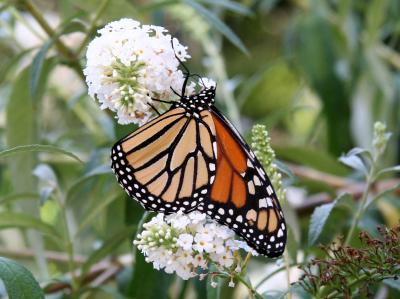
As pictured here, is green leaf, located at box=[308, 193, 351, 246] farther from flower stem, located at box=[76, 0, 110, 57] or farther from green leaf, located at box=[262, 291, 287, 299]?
flower stem, located at box=[76, 0, 110, 57]

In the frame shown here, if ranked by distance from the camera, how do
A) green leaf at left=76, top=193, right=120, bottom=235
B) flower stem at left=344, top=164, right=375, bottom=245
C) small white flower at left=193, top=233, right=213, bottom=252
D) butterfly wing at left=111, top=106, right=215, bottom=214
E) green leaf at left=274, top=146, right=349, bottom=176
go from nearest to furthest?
small white flower at left=193, top=233, right=213, bottom=252 < butterfly wing at left=111, top=106, right=215, bottom=214 < flower stem at left=344, top=164, right=375, bottom=245 < green leaf at left=76, top=193, right=120, bottom=235 < green leaf at left=274, top=146, right=349, bottom=176

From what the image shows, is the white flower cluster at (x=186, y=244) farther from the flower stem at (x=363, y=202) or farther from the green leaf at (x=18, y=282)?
the flower stem at (x=363, y=202)

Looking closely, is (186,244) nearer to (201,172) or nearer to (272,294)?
(201,172)

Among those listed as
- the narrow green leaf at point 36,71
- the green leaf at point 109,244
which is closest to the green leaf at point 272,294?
the green leaf at point 109,244

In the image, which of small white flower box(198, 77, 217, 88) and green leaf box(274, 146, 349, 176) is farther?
green leaf box(274, 146, 349, 176)

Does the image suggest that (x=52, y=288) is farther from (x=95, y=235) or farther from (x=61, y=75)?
(x=61, y=75)

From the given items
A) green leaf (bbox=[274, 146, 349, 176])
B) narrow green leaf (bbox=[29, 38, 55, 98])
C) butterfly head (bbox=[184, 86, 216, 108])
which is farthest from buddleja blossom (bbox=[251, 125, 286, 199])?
green leaf (bbox=[274, 146, 349, 176])

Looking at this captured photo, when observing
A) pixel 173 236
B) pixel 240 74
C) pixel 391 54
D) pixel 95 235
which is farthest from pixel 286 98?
pixel 173 236
